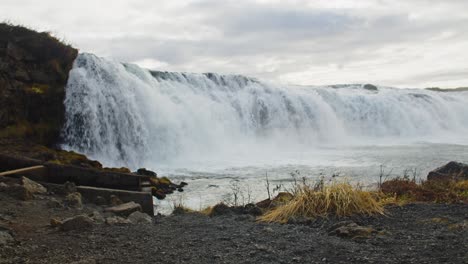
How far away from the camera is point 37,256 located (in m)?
4.25

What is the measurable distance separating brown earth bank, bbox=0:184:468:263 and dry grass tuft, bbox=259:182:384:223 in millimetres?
192

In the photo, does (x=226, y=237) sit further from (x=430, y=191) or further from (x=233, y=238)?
(x=430, y=191)

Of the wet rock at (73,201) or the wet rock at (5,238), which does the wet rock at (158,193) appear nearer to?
the wet rock at (73,201)

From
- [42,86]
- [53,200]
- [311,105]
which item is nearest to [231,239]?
[53,200]

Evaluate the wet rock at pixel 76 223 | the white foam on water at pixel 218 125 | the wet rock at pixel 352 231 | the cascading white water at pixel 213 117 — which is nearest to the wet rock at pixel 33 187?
the wet rock at pixel 76 223

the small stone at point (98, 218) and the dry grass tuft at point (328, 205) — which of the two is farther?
the dry grass tuft at point (328, 205)

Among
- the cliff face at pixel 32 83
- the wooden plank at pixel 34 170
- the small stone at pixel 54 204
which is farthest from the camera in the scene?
the cliff face at pixel 32 83

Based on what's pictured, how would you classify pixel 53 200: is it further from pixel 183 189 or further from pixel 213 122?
pixel 213 122

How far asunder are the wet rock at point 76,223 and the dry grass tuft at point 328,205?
7.99 feet

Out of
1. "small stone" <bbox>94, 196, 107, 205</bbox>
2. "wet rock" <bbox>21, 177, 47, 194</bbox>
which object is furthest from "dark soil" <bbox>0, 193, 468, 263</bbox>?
"small stone" <bbox>94, 196, 107, 205</bbox>

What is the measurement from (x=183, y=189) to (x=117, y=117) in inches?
259

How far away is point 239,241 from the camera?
5.15 metres

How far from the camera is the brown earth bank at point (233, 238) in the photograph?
4.36 meters

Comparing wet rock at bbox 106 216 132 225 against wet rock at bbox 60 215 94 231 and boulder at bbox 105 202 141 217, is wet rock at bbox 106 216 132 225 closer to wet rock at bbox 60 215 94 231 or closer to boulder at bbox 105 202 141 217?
wet rock at bbox 60 215 94 231
